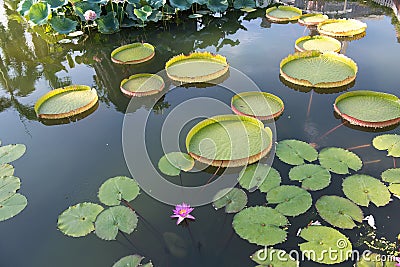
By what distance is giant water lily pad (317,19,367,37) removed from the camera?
5.11m

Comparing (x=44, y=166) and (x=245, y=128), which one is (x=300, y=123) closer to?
(x=245, y=128)

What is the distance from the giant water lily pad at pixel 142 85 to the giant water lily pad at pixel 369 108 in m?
1.93

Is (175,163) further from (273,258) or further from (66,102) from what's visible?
(66,102)

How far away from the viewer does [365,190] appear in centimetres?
269

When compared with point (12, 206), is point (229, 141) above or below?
above

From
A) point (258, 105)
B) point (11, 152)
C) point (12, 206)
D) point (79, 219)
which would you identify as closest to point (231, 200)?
point (79, 219)

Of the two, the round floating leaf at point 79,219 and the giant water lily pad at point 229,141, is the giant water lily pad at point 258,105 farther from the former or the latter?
the round floating leaf at point 79,219

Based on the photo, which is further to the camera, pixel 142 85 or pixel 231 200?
pixel 142 85

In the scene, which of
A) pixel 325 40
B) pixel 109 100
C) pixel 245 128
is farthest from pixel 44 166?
pixel 325 40

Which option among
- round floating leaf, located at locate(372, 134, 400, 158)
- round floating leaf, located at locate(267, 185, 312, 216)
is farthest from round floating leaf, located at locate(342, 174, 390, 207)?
round floating leaf, located at locate(372, 134, 400, 158)

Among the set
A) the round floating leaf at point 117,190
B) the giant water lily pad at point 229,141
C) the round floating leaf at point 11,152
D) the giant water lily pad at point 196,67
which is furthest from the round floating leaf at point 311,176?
the round floating leaf at point 11,152

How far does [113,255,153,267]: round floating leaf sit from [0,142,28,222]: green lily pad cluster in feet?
3.29

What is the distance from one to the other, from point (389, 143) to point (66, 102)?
10.5 feet

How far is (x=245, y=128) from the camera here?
10.7 feet
